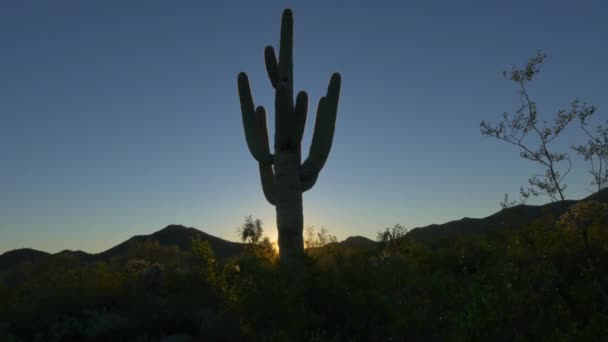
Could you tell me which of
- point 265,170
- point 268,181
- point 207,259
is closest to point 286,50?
point 265,170

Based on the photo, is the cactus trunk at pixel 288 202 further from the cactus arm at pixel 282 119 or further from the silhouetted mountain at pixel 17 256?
the silhouetted mountain at pixel 17 256

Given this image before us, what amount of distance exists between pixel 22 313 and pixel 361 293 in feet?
20.1

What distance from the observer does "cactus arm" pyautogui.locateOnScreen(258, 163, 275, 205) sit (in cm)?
1406

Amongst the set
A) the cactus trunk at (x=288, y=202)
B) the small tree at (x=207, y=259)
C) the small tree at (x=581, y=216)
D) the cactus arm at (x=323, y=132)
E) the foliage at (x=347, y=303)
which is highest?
the cactus arm at (x=323, y=132)

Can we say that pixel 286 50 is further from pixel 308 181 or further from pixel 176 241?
pixel 176 241

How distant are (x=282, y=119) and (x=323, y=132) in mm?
1217

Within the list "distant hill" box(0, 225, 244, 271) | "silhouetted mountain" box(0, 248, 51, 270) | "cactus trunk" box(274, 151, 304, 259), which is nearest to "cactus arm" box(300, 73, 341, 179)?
"cactus trunk" box(274, 151, 304, 259)

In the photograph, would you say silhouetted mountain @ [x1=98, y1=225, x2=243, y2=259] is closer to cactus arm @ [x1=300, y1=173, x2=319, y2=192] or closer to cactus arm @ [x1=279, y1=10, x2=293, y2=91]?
cactus arm @ [x1=300, y1=173, x2=319, y2=192]

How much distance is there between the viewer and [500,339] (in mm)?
4301

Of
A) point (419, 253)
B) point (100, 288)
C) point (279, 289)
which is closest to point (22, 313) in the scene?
point (100, 288)

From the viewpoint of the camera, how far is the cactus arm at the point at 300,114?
1333cm

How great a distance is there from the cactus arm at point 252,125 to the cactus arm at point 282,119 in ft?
1.58

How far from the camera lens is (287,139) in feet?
43.9

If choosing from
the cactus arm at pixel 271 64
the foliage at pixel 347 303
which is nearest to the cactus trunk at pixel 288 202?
the foliage at pixel 347 303
